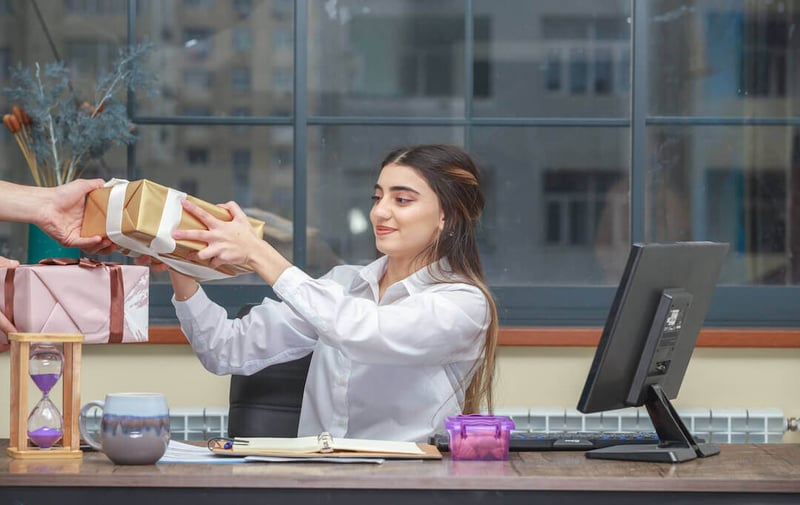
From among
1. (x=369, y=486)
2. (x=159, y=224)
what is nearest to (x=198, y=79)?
(x=159, y=224)

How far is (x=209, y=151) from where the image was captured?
4254 millimetres

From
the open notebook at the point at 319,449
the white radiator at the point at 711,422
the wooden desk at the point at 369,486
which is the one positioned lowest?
the white radiator at the point at 711,422

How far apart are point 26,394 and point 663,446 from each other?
102 centimetres

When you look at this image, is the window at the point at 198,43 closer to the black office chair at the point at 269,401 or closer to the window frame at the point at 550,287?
the window frame at the point at 550,287

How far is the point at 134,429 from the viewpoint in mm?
1646

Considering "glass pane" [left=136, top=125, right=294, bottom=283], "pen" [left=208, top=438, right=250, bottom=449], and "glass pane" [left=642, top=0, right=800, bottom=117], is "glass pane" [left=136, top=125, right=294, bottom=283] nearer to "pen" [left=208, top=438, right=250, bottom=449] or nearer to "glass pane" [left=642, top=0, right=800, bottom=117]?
"glass pane" [left=642, top=0, right=800, bottom=117]

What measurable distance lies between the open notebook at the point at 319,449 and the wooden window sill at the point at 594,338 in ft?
4.63

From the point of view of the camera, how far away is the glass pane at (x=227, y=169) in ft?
12.0

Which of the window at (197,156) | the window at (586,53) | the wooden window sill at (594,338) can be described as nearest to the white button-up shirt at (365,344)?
the wooden window sill at (594,338)

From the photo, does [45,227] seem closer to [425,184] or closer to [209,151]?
[425,184]

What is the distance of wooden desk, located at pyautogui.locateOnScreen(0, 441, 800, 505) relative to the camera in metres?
1.54

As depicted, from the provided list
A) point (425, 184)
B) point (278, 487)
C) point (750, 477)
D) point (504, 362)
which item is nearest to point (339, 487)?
point (278, 487)

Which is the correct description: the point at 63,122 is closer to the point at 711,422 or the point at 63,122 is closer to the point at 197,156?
the point at 197,156

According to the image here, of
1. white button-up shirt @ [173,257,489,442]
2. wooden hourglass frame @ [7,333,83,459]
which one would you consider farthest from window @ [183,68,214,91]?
wooden hourglass frame @ [7,333,83,459]
